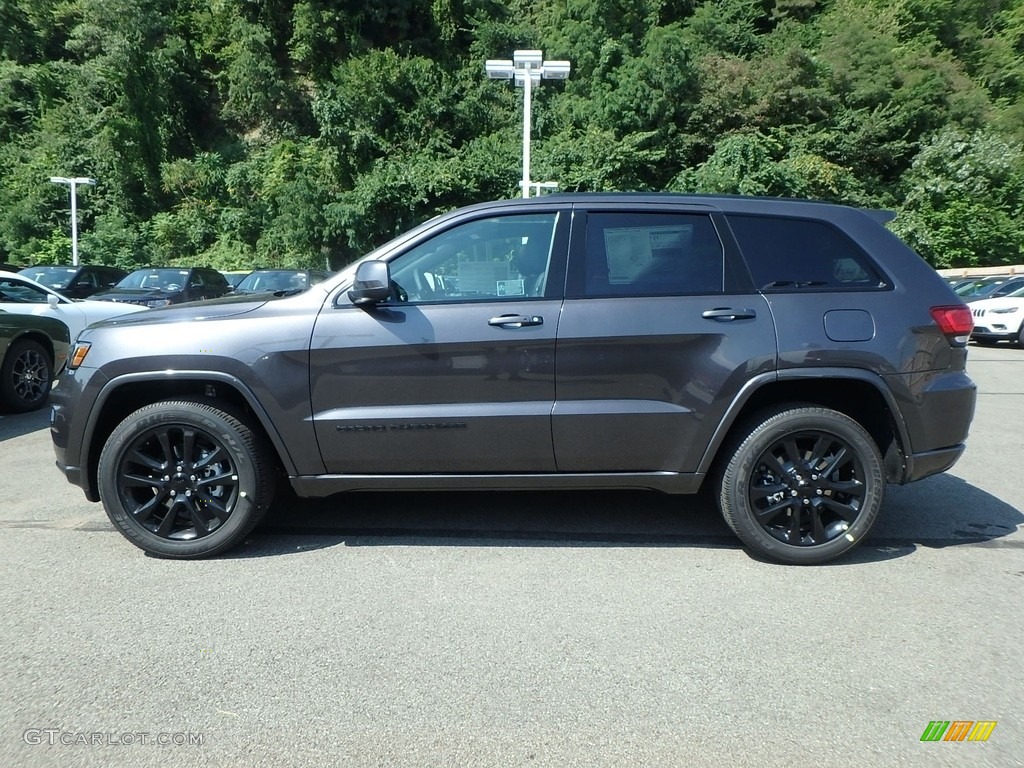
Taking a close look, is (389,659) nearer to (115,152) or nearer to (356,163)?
(356,163)

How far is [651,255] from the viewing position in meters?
4.23

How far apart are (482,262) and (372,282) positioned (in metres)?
0.63

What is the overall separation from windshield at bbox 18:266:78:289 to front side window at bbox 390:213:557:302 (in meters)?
14.7

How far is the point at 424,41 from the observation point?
128 feet

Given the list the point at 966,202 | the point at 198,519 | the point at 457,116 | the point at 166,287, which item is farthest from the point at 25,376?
the point at 966,202

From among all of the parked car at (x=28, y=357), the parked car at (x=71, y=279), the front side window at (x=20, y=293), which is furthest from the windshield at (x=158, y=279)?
the parked car at (x=28, y=357)

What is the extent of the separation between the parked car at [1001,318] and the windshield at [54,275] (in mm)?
19212

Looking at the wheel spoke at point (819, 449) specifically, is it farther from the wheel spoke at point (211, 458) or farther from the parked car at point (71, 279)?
the parked car at point (71, 279)

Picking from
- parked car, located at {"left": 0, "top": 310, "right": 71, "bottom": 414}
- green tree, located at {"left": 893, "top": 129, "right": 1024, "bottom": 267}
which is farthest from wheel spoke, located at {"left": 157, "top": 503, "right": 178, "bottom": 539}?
green tree, located at {"left": 893, "top": 129, "right": 1024, "bottom": 267}

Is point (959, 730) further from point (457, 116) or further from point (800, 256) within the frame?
point (457, 116)

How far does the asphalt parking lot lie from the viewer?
8.73 feet

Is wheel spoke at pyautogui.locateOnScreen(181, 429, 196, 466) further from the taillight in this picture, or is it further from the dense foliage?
the dense foliage

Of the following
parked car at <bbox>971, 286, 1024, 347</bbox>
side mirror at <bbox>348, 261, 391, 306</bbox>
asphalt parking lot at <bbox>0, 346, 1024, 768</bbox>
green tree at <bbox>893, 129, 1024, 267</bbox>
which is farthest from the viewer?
green tree at <bbox>893, 129, 1024, 267</bbox>

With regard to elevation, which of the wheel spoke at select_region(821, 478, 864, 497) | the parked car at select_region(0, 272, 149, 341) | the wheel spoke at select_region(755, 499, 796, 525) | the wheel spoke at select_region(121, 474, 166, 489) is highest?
the parked car at select_region(0, 272, 149, 341)
